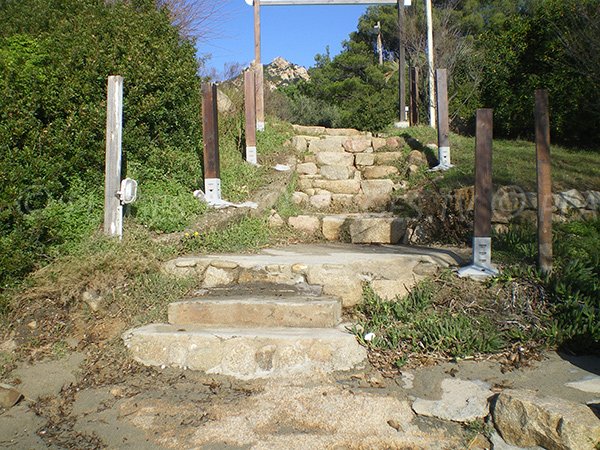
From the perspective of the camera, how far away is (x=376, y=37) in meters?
25.1

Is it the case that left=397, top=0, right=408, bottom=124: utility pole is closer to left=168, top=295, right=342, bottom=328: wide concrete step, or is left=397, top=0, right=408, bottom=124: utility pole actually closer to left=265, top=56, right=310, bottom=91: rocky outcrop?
left=168, top=295, right=342, bottom=328: wide concrete step

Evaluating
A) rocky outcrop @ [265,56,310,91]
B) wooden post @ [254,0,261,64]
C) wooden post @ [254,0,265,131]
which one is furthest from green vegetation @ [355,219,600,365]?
rocky outcrop @ [265,56,310,91]

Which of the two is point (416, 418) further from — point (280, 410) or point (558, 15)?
point (558, 15)

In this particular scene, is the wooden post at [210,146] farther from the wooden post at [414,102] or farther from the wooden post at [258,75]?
the wooden post at [414,102]

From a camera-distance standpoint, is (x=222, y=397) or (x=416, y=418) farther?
(x=222, y=397)

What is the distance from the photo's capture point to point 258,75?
396 inches

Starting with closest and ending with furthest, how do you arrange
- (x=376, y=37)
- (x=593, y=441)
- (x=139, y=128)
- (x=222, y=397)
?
(x=593, y=441), (x=222, y=397), (x=139, y=128), (x=376, y=37)

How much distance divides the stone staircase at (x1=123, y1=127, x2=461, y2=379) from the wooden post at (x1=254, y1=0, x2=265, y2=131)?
11.1ft

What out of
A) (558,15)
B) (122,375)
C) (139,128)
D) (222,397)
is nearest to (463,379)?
(222,397)

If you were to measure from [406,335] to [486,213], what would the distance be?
1.30m

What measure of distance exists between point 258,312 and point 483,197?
203 centimetres

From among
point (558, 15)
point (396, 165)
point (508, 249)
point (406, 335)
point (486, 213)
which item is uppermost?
point (558, 15)

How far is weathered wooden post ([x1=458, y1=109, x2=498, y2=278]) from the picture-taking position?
4449 millimetres

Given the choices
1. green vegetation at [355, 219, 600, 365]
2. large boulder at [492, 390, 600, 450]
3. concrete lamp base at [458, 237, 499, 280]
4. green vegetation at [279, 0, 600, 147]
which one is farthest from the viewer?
green vegetation at [279, 0, 600, 147]
